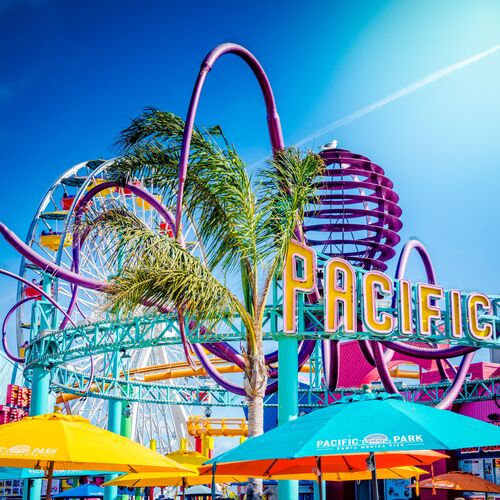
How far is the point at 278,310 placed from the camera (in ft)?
59.3

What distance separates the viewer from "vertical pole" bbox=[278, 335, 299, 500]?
15.6 meters

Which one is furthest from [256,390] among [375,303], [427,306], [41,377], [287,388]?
[41,377]

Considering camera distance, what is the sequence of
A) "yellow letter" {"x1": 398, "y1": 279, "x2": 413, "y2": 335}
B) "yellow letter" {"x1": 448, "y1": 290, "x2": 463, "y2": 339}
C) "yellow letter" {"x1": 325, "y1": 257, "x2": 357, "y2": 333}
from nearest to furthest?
"yellow letter" {"x1": 325, "y1": 257, "x2": 357, "y2": 333} < "yellow letter" {"x1": 398, "y1": 279, "x2": 413, "y2": 335} < "yellow letter" {"x1": 448, "y1": 290, "x2": 463, "y2": 339}

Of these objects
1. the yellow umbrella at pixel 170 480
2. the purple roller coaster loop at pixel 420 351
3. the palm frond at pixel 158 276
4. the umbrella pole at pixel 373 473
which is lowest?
the umbrella pole at pixel 373 473

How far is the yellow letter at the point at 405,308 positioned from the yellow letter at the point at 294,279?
3.49 m

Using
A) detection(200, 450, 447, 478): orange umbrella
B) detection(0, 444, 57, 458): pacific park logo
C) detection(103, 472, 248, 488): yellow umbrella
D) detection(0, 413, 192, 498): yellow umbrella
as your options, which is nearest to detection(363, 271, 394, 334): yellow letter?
detection(103, 472, 248, 488): yellow umbrella

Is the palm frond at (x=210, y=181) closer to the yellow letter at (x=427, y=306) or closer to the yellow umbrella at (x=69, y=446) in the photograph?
the yellow umbrella at (x=69, y=446)

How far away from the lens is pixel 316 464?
10391mm

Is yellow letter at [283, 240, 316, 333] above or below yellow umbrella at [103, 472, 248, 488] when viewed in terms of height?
above

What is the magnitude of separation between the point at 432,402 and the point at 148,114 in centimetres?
2102

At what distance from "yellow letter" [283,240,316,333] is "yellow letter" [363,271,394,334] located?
2.06 meters

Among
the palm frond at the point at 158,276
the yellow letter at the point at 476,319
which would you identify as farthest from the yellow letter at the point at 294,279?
the yellow letter at the point at 476,319

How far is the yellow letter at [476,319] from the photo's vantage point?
22.1 meters

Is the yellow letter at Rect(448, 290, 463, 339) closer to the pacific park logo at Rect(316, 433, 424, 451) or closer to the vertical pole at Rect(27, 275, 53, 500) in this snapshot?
the vertical pole at Rect(27, 275, 53, 500)
